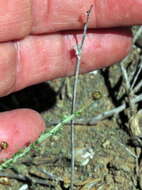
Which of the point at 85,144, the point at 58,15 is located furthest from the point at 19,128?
the point at 58,15

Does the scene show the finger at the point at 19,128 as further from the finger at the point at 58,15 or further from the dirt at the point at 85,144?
the finger at the point at 58,15

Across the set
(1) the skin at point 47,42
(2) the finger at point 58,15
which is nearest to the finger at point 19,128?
(1) the skin at point 47,42

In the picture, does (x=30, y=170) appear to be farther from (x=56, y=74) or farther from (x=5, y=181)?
(x=56, y=74)

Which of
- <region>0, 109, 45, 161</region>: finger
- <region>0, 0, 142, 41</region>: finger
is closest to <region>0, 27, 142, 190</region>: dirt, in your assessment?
<region>0, 109, 45, 161</region>: finger

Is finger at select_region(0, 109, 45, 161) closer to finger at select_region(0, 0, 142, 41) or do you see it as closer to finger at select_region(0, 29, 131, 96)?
finger at select_region(0, 29, 131, 96)

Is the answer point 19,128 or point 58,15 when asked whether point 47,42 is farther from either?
point 19,128
